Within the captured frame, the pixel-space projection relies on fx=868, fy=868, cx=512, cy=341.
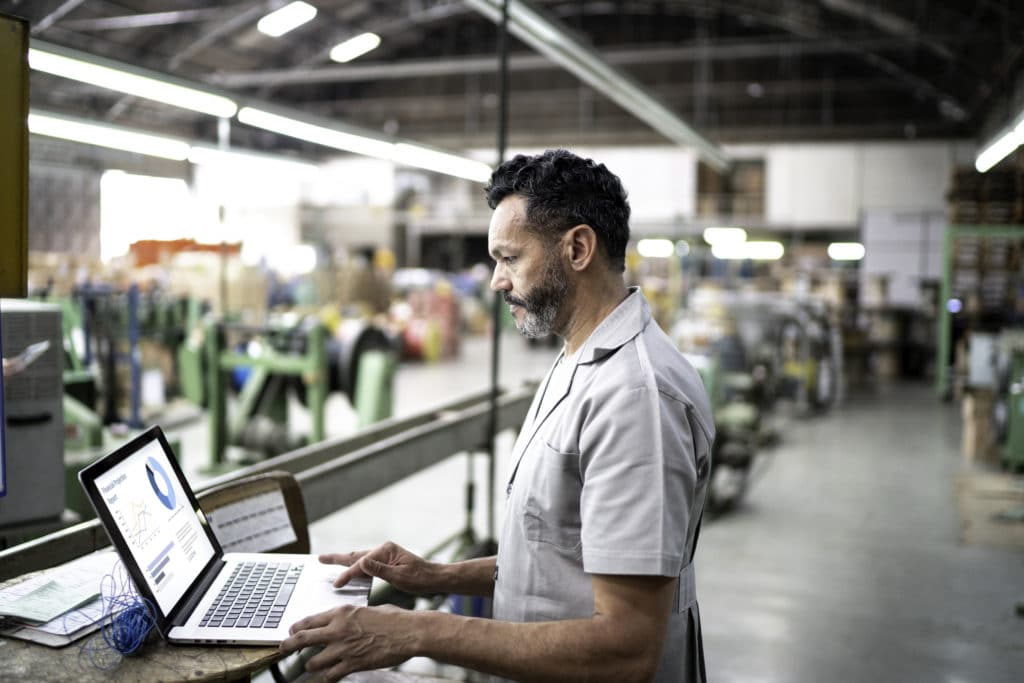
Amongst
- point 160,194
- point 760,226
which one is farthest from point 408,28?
point 760,226

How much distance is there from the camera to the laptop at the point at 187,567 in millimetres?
1535

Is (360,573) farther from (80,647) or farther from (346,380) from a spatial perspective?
(346,380)

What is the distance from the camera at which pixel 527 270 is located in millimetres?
1649

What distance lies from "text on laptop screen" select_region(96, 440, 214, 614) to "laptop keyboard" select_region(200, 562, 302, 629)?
0.08 metres

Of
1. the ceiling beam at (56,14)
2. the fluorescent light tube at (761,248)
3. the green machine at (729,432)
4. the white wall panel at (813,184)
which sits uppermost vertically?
the ceiling beam at (56,14)

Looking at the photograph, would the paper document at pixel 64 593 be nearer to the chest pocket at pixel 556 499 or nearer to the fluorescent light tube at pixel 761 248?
the chest pocket at pixel 556 499

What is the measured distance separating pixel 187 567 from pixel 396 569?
422 millimetres

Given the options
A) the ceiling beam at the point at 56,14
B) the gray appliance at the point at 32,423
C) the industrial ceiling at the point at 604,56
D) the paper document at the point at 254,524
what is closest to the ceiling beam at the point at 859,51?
the industrial ceiling at the point at 604,56

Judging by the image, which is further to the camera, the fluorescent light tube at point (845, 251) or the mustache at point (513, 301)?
the fluorescent light tube at point (845, 251)

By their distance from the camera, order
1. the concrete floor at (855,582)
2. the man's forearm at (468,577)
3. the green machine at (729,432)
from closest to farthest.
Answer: the man's forearm at (468,577)
the concrete floor at (855,582)
the green machine at (729,432)

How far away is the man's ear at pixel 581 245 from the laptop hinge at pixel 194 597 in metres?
0.98

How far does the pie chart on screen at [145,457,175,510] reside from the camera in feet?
5.82

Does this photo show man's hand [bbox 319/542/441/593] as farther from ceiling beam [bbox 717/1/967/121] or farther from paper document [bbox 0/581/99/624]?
ceiling beam [bbox 717/1/967/121]

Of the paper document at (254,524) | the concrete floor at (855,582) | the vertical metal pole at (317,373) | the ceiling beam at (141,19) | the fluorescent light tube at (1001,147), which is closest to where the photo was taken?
the paper document at (254,524)
